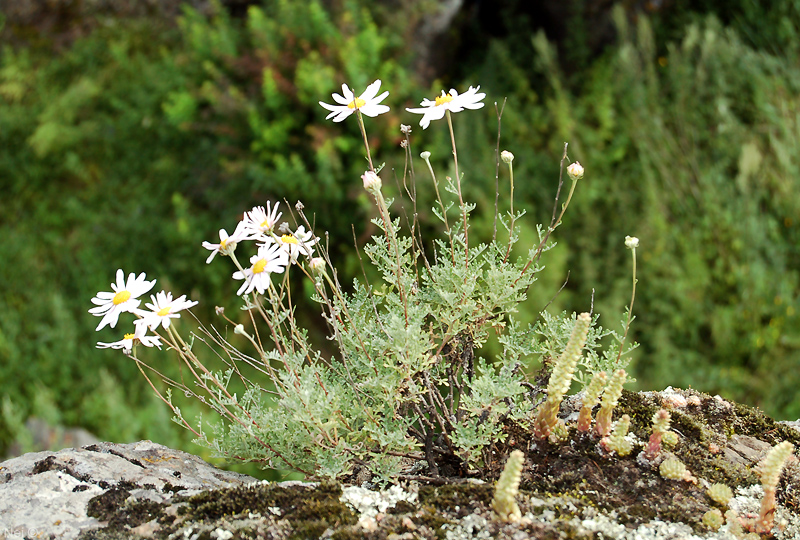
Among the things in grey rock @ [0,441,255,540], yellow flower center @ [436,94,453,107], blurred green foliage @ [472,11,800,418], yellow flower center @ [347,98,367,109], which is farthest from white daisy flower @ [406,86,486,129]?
blurred green foliage @ [472,11,800,418]

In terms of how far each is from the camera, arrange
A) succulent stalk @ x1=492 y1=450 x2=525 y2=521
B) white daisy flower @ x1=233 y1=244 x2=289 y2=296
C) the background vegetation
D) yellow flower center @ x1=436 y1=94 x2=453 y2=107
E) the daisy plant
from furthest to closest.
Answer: the background vegetation, yellow flower center @ x1=436 y1=94 x2=453 y2=107, the daisy plant, white daisy flower @ x1=233 y1=244 x2=289 y2=296, succulent stalk @ x1=492 y1=450 x2=525 y2=521

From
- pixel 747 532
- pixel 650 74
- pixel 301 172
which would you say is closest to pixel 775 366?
pixel 650 74

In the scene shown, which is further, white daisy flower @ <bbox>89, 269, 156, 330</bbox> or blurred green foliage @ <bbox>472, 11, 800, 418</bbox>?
blurred green foliage @ <bbox>472, 11, 800, 418</bbox>

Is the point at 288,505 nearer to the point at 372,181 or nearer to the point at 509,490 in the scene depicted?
the point at 509,490

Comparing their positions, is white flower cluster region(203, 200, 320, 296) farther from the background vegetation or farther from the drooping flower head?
the background vegetation

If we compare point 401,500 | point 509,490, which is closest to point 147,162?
point 401,500

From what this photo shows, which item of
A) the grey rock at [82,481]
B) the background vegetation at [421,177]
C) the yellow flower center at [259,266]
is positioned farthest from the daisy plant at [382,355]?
the background vegetation at [421,177]

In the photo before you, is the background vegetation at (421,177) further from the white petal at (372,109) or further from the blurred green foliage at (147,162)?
the white petal at (372,109)
